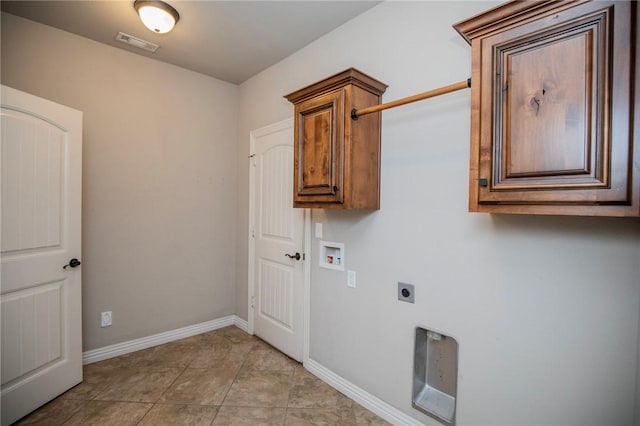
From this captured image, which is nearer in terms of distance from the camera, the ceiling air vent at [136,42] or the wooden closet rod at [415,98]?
the wooden closet rod at [415,98]

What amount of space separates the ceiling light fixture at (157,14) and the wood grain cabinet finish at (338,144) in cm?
106

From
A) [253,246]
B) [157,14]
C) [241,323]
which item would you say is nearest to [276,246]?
[253,246]

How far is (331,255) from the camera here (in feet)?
7.93

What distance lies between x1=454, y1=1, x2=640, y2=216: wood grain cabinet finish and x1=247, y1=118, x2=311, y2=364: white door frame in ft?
5.10

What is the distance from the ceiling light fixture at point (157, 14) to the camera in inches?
81.2

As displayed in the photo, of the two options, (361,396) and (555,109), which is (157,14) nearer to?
(555,109)

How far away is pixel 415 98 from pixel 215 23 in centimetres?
175

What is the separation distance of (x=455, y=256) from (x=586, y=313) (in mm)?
583

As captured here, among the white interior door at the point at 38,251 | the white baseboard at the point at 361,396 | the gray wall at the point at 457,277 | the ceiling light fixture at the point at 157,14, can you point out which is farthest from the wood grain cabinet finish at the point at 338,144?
the white interior door at the point at 38,251

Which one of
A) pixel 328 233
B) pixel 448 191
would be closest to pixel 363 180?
pixel 448 191

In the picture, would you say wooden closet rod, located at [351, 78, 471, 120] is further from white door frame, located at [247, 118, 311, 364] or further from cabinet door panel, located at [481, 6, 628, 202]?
white door frame, located at [247, 118, 311, 364]

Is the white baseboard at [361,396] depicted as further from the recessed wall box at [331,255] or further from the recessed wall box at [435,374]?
the recessed wall box at [331,255]

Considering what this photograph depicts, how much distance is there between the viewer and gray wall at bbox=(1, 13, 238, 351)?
2.53 meters

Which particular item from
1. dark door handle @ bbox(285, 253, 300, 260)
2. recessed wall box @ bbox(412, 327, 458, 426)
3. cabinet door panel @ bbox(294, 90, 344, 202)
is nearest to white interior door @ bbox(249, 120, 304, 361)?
dark door handle @ bbox(285, 253, 300, 260)
